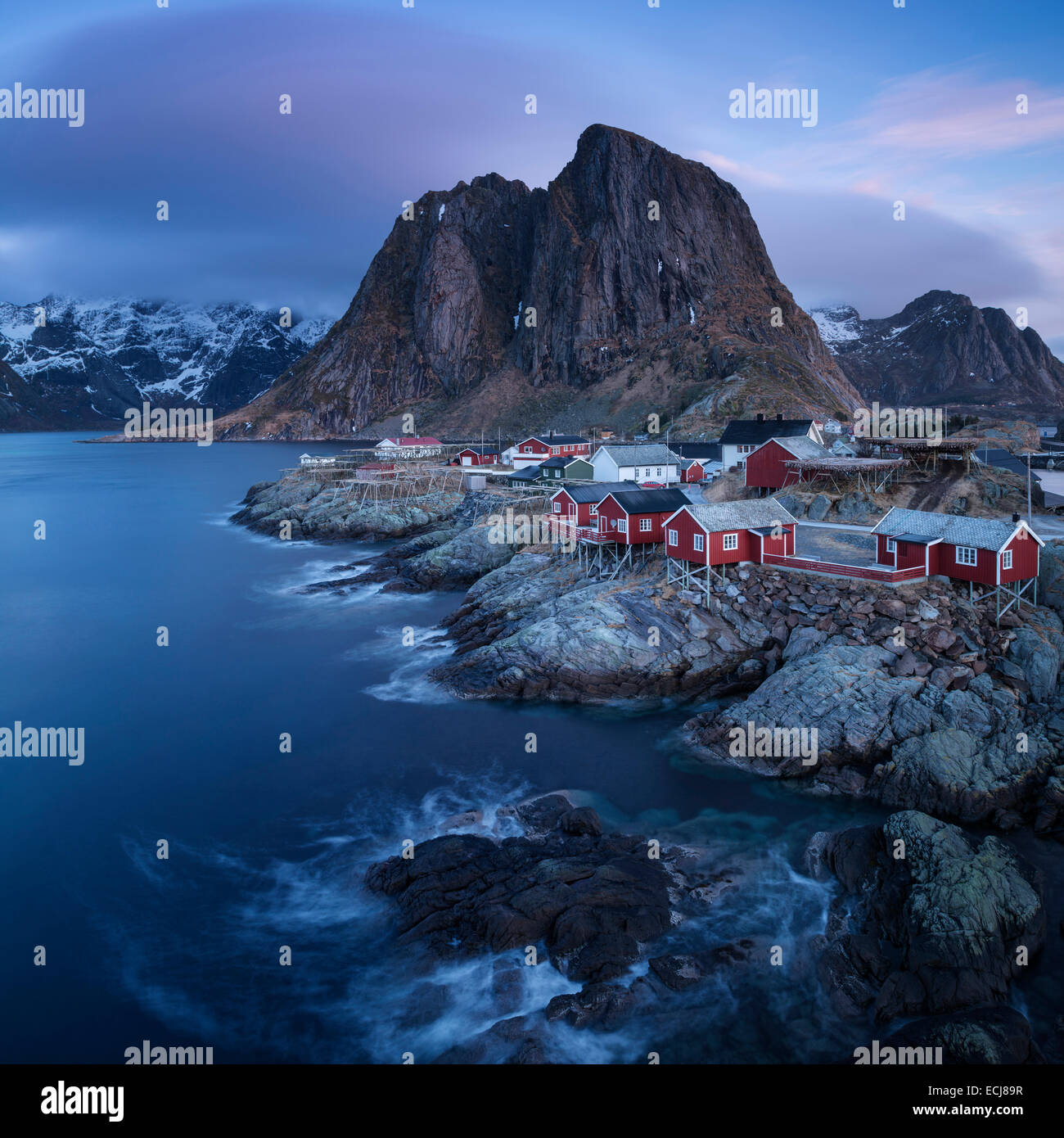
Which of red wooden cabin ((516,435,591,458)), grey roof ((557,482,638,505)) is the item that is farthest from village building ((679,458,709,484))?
red wooden cabin ((516,435,591,458))

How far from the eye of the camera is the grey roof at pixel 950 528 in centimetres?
3038

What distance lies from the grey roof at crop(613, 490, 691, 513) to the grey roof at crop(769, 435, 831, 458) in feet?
31.0

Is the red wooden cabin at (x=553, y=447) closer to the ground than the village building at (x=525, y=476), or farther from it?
farther from it

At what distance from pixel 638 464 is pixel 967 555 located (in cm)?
3359

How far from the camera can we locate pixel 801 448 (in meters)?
48.1

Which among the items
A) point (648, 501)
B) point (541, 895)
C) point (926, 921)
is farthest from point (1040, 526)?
point (541, 895)

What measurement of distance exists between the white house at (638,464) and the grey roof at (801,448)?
1532 cm

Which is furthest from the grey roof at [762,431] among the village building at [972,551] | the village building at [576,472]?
the village building at [972,551]

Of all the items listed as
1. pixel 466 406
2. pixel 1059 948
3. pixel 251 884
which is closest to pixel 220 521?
pixel 251 884

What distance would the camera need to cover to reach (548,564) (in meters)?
45.4

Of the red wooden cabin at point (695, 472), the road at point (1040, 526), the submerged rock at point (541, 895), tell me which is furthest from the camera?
the red wooden cabin at point (695, 472)

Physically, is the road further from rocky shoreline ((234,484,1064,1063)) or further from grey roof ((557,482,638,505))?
grey roof ((557,482,638,505))

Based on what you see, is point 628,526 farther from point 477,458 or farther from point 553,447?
point 477,458

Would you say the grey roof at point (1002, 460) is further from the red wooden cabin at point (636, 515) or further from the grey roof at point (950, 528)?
the red wooden cabin at point (636, 515)
